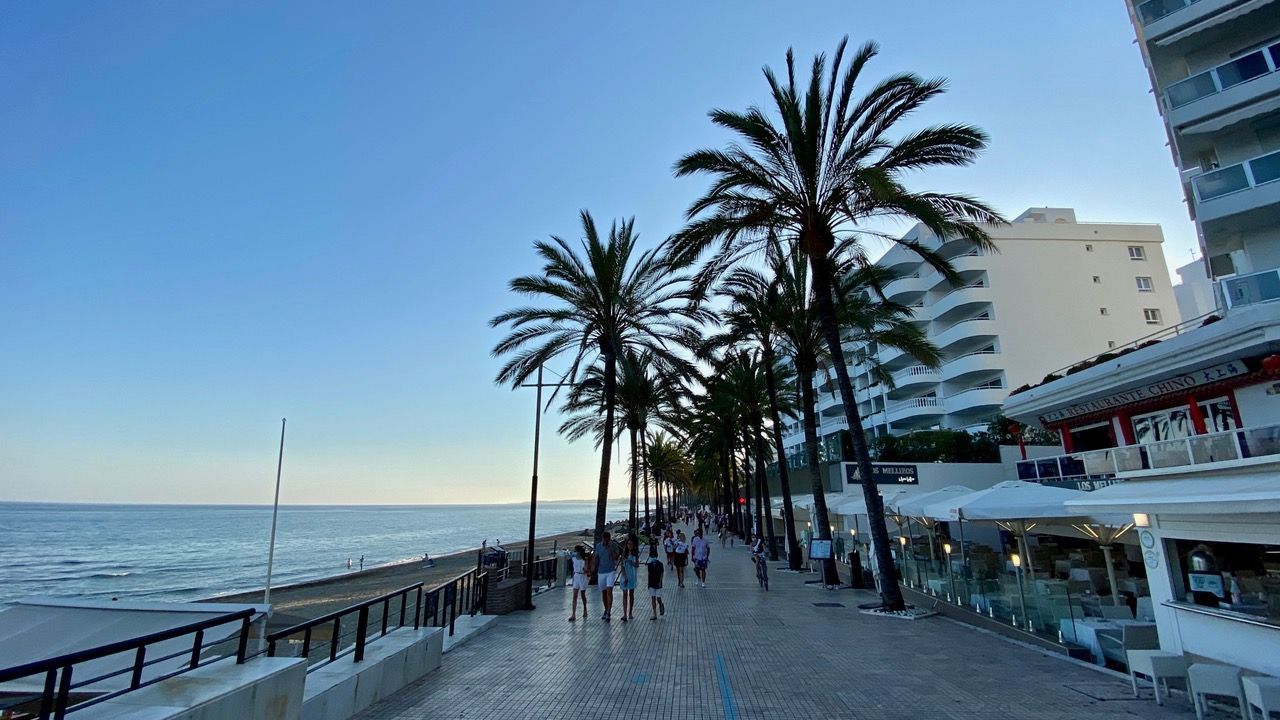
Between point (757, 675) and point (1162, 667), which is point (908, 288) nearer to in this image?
point (1162, 667)

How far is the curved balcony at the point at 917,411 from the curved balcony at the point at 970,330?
4639 mm

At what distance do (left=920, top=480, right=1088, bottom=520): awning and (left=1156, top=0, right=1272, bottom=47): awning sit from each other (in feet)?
54.8

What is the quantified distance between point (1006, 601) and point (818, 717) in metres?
7.62

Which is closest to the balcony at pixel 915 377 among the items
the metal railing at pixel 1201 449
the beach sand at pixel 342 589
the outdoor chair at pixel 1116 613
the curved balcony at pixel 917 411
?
the curved balcony at pixel 917 411

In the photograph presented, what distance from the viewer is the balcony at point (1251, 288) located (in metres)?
14.9

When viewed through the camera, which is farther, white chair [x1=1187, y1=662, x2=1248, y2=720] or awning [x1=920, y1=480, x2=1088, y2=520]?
awning [x1=920, y1=480, x2=1088, y2=520]

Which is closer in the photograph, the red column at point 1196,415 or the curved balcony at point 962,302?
the red column at point 1196,415

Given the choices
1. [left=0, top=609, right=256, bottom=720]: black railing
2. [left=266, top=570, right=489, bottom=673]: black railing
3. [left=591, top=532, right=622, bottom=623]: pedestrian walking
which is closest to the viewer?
[left=0, top=609, right=256, bottom=720]: black railing

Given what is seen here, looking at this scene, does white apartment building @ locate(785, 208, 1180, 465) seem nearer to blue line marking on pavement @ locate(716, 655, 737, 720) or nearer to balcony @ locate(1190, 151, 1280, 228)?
balcony @ locate(1190, 151, 1280, 228)

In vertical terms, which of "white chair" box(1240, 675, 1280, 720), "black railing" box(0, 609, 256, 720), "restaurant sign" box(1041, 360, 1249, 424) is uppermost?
"restaurant sign" box(1041, 360, 1249, 424)

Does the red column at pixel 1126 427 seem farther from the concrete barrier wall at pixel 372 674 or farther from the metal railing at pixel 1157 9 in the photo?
the concrete barrier wall at pixel 372 674

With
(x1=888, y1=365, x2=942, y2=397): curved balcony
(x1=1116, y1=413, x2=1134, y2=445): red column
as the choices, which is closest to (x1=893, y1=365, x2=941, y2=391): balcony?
(x1=888, y1=365, x2=942, y2=397): curved balcony

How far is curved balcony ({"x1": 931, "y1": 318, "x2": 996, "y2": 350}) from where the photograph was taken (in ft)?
141

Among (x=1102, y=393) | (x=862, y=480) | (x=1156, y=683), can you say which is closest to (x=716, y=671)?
(x=1156, y=683)
